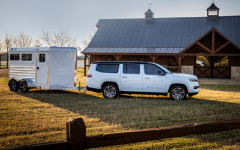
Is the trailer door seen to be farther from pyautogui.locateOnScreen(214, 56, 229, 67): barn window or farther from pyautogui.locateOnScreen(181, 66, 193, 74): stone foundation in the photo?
pyautogui.locateOnScreen(214, 56, 229, 67): barn window

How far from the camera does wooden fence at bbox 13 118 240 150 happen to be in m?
2.63

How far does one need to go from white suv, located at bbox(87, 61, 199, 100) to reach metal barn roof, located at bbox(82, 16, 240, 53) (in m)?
16.0

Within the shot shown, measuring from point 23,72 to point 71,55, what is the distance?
3.00 meters

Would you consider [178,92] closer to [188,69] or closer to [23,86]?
[23,86]

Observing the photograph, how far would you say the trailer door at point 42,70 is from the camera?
1385 cm

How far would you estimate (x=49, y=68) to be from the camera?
45.2 feet

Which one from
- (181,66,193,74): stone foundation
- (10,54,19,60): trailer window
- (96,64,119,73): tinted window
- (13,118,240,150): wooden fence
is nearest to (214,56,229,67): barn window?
(181,66,193,74): stone foundation

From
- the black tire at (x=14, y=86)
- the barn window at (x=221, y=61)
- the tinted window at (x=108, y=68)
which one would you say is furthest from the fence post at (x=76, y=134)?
the barn window at (x=221, y=61)

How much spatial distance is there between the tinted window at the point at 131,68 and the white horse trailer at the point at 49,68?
3.10m

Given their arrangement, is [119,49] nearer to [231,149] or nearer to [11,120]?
[11,120]

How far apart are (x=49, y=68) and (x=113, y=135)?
1156 cm

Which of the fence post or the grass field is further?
the grass field

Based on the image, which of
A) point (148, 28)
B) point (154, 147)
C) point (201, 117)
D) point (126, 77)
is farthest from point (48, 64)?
point (148, 28)

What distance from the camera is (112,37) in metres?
32.5
